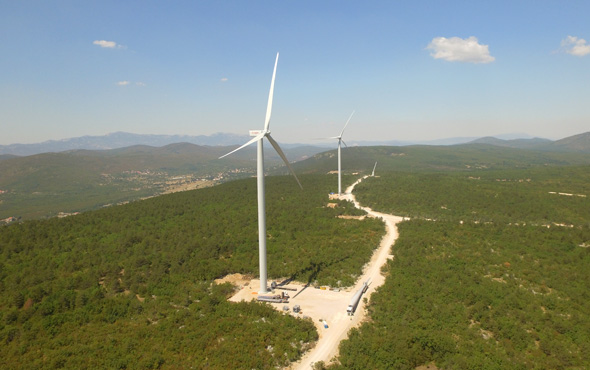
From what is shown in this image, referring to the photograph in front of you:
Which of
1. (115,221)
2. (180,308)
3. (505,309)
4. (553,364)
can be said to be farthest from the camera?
(115,221)

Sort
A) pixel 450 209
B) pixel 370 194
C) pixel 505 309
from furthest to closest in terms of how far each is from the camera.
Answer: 1. pixel 370 194
2. pixel 450 209
3. pixel 505 309

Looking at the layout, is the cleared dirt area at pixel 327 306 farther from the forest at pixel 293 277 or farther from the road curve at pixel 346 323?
the forest at pixel 293 277

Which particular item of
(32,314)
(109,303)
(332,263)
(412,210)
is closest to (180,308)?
(109,303)

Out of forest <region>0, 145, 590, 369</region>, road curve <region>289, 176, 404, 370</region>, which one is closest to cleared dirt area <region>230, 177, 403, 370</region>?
road curve <region>289, 176, 404, 370</region>

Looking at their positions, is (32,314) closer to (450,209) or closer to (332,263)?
(332,263)

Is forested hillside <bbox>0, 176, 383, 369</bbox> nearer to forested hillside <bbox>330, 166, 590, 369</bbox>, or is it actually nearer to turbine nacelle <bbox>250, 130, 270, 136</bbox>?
forested hillside <bbox>330, 166, 590, 369</bbox>
